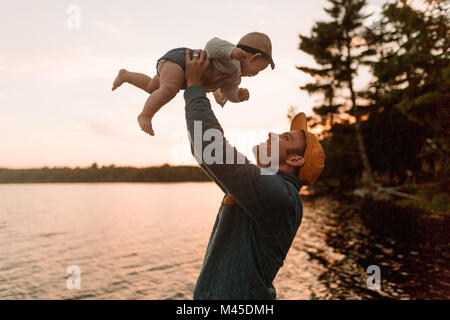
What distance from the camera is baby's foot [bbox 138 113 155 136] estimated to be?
5.69ft

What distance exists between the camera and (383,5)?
13.5 meters

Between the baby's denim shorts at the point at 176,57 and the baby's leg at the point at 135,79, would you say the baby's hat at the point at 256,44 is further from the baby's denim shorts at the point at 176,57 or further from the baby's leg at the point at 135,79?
the baby's leg at the point at 135,79

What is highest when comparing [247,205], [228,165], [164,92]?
[164,92]

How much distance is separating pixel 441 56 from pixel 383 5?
2.93m

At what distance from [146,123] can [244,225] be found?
69 centimetres

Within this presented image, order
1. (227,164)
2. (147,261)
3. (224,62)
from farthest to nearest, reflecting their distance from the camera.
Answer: (147,261), (224,62), (227,164)

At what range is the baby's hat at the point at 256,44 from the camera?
1.85 m

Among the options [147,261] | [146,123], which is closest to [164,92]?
[146,123]

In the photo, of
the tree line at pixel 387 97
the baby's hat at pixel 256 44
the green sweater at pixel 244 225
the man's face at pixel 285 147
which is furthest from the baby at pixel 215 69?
the tree line at pixel 387 97

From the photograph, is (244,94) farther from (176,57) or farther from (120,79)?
(120,79)

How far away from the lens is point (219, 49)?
177 centimetres

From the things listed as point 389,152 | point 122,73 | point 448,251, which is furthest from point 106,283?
point 389,152
